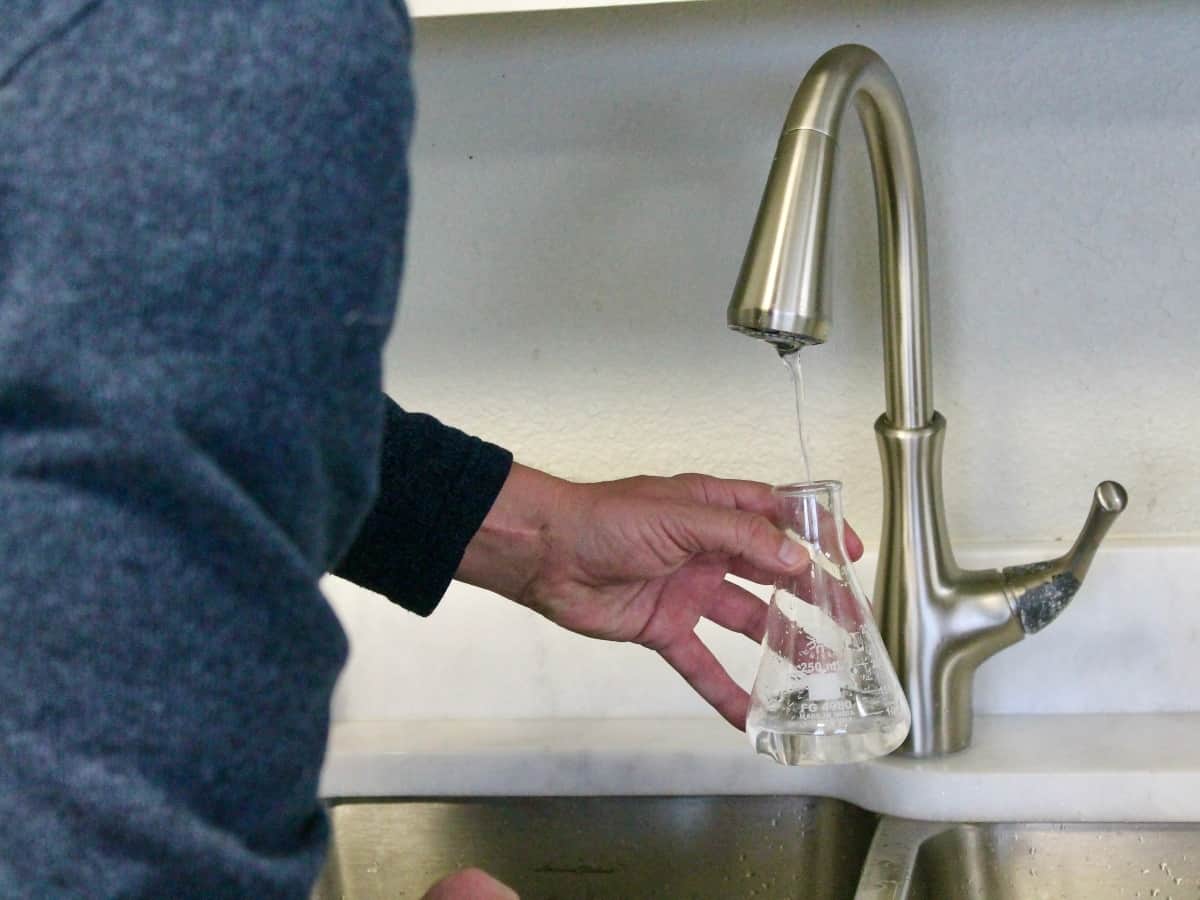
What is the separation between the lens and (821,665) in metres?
0.65

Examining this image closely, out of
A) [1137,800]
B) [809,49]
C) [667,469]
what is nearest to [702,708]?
[667,469]

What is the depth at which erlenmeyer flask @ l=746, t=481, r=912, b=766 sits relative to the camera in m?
0.63

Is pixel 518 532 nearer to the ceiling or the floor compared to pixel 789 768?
nearer to the ceiling

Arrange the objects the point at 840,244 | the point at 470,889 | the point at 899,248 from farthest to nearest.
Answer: the point at 840,244 < the point at 899,248 < the point at 470,889

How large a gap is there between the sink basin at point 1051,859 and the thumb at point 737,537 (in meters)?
0.19

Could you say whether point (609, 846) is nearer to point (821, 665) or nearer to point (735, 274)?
point (821, 665)

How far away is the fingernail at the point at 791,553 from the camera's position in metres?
0.67

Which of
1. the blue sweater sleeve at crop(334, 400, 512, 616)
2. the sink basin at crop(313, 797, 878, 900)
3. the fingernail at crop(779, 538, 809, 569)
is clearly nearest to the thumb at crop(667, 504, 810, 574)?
the fingernail at crop(779, 538, 809, 569)

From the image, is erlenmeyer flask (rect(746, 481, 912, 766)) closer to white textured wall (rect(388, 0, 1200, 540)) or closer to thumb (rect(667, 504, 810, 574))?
thumb (rect(667, 504, 810, 574))

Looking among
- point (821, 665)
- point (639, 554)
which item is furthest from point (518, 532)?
point (821, 665)

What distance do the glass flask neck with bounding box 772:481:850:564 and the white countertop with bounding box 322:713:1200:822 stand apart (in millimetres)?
171

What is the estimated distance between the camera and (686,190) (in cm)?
87

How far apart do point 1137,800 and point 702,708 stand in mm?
280

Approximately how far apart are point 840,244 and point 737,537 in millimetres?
272
